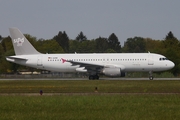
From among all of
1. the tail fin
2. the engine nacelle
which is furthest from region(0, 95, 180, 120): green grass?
the tail fin

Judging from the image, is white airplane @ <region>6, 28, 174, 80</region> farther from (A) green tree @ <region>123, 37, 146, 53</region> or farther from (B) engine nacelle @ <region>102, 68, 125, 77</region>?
(A) green tree @ <region>123, 37, 146, 53</region>

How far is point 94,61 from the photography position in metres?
59.7

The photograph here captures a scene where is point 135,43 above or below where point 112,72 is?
above

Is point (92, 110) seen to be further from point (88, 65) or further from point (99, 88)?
point (88, 65)

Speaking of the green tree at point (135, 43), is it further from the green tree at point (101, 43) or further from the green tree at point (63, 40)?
the green tree at point (63, 40)

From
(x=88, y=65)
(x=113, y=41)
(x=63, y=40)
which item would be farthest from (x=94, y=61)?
(x=113, y=41)

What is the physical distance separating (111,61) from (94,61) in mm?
2445

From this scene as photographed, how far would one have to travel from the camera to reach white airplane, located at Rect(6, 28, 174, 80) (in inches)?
2263

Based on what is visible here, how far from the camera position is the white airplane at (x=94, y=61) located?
57.5m

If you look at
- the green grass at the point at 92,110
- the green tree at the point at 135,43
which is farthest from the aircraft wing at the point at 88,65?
the green tree at the point at 135,43

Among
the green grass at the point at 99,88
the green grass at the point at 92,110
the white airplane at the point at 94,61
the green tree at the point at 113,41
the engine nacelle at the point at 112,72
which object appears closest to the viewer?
the green grass at the point at 92,110

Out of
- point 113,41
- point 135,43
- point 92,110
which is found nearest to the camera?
point 92,110

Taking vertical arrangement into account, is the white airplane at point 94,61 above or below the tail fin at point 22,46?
below

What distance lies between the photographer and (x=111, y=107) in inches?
758
